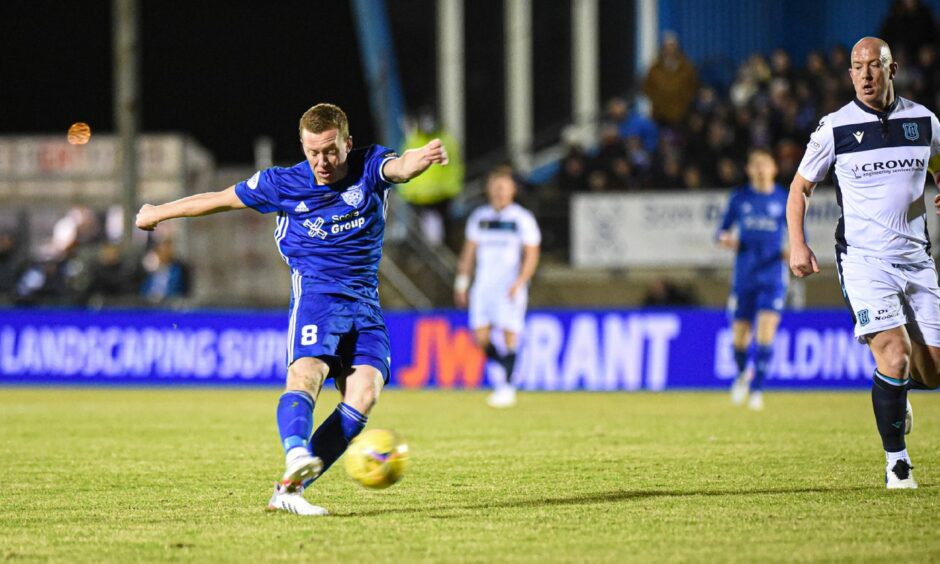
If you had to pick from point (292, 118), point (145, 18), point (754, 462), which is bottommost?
point (754, 462)

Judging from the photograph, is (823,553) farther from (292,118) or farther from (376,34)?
(292,118)

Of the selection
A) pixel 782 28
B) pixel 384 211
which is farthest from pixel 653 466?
pixel 782 28

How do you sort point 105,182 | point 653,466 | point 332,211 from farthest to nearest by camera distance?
point 105,182, point 653,466, point 332,211

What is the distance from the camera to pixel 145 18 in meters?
36.1

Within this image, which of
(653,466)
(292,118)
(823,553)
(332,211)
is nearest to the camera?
(823,553)

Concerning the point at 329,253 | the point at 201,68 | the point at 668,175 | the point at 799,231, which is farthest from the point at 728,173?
the point at 201,68

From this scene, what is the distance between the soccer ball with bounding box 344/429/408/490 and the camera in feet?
22.0

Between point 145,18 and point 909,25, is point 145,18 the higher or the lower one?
the higher one

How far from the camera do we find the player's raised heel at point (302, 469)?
644 cm

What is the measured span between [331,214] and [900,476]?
3.44 metres

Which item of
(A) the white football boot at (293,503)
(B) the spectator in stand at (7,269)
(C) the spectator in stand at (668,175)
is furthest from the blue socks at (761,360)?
(B) the spectator in stand at (7,269)

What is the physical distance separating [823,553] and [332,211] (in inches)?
121

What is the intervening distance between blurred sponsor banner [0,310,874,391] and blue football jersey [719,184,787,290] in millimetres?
2877

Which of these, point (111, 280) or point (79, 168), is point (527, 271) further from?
point (79, 168)
